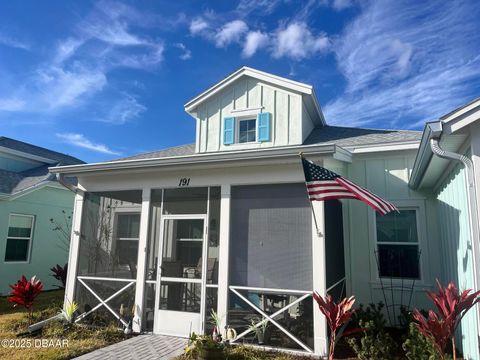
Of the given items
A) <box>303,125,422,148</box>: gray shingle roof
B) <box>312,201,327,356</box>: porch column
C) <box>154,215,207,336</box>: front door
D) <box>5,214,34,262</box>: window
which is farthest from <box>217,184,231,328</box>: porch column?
<box>5,214,34,262</box>: window

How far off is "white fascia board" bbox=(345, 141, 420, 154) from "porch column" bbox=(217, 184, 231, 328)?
130 inches

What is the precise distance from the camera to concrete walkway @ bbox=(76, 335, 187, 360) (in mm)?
4941

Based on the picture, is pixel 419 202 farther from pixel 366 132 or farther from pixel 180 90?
pixel 180 90

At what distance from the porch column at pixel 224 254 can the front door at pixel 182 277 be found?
361 millimetres

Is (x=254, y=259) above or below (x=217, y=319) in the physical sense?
above

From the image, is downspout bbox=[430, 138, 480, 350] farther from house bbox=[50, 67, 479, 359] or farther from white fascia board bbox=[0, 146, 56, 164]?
white fascia board bbox=[0, 146, 56, 164]

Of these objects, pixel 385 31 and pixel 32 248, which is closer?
pixel 385 31

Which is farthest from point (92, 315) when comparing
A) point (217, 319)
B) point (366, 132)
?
point (366, 132)

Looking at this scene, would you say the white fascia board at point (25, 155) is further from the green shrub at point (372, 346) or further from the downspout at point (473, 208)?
the downspout at point (473, 208)

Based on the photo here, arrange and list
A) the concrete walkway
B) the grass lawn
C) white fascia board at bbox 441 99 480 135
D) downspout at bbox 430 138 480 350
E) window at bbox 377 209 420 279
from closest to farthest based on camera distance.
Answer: white fascia board at bbox 441 99 480 135, downspout at bbox 430 138 480 350, the concrete walkway, the grass lawn, window at bbox 377 209 420 279

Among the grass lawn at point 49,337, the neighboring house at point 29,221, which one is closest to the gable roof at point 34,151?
the neighboring house at point 29,221

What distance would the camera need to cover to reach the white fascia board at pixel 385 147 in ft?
22.9

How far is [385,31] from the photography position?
8.16 m

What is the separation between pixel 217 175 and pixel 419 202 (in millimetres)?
4316
